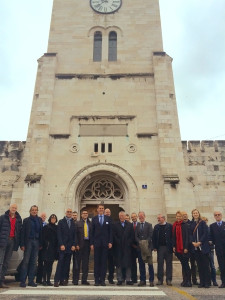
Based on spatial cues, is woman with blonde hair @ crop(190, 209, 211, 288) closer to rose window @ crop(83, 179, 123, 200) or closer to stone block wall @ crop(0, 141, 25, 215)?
rose window @ crop(83, 179, 123, 200)

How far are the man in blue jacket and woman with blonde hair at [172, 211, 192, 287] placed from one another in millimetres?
3992

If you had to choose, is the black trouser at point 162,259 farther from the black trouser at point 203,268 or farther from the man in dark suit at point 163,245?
the black trouser at point 203,268

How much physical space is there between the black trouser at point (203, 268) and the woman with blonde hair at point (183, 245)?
0.27m

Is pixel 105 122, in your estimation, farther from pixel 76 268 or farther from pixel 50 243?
pixel 76 268

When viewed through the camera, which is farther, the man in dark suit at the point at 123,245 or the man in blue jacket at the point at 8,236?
the man in dark suit at the point at 123,245

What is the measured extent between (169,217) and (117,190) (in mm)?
2774

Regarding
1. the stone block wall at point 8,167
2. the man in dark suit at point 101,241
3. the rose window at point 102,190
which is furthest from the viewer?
the stone block wall at point 8,167

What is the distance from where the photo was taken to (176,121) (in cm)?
1440

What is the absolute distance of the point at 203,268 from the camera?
702cm

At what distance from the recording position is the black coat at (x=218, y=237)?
23.7 ft

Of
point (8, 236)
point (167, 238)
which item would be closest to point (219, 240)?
point (167, 238)

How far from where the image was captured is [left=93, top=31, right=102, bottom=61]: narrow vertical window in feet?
52.8

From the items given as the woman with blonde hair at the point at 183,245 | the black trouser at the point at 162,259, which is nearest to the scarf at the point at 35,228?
the black trouser at the point at 162,259

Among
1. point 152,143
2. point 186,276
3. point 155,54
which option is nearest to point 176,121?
point 152,143
